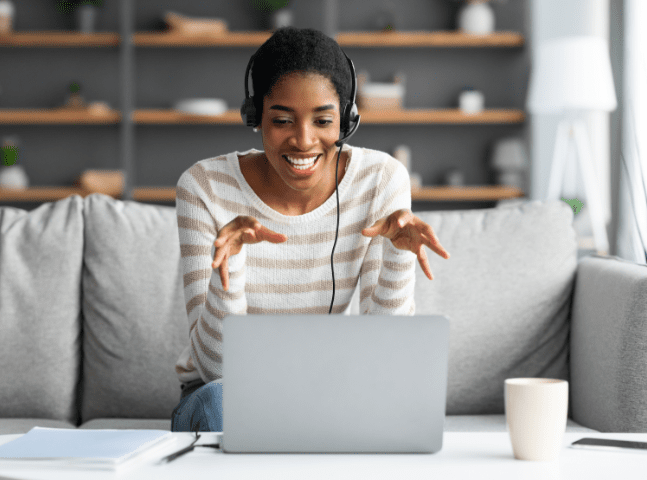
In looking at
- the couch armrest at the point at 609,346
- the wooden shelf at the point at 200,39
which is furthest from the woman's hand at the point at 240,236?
the wooden shelf at the point at 200,39

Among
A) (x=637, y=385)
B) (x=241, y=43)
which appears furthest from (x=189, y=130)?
(x=637, y=385)

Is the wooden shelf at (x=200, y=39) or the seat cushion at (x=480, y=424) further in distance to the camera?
the wooden shelf at (x=200, y=39)

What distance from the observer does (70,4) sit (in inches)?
155

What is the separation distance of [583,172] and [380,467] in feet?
9.33

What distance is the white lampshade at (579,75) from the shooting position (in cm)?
296

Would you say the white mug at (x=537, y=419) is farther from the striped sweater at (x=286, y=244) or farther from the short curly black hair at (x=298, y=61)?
the short curly black hair at (x=298, y=61)

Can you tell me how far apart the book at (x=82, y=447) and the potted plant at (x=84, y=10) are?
355 cm

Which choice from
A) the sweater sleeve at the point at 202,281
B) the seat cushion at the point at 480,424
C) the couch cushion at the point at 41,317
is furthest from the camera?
the couch cushion at the point at 41,317

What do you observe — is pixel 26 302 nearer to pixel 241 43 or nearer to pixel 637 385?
pixel 637 385

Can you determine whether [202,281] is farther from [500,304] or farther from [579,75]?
[579,75]

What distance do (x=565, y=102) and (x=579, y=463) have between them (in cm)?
260

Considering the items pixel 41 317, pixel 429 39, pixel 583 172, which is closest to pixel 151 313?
pixel 41 317

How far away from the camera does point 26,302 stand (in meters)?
1.55

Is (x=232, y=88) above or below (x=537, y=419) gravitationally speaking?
above
